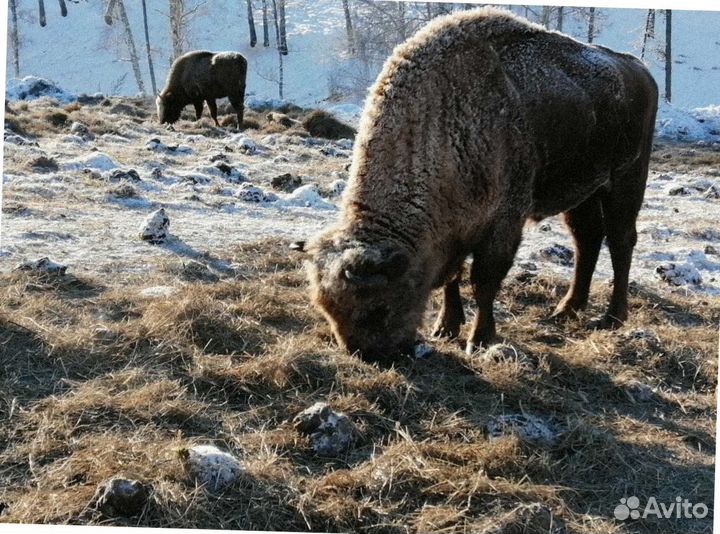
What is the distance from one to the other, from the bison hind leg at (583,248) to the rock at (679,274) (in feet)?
3.32

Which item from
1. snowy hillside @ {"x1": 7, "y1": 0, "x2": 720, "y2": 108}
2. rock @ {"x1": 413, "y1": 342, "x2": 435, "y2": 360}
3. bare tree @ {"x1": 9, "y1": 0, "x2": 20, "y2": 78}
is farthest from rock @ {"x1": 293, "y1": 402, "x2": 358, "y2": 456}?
bare tree @ {"x1": 9, "y1": 0, "x2": 20, "y2": 78}

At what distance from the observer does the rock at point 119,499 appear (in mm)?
2840

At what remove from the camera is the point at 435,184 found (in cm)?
459

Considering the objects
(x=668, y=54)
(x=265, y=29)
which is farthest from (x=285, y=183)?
(x=265, y=29)

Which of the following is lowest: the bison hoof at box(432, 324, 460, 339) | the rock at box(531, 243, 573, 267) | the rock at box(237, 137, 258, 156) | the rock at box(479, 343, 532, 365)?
the rock at box(237, 137, 258, 156)

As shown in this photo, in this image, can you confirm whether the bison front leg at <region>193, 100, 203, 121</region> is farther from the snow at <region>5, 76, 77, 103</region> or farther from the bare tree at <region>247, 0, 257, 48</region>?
the bare tree at <region>247, 0, 257, 48</region>

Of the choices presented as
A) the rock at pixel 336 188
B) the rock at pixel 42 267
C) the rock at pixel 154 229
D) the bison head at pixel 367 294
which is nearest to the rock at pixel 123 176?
the rock at pixel 336 188

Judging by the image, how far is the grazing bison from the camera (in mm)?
4359

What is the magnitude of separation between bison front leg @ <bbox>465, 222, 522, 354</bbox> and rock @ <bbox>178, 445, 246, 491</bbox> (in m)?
2.20

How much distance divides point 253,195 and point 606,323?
5.06 m

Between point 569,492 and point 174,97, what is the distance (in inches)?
795

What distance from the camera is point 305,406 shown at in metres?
3.88

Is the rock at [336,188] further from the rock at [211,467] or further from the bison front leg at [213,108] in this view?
the bison front leg at [213,108]

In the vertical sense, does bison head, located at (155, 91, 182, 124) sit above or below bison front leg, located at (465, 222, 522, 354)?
below
